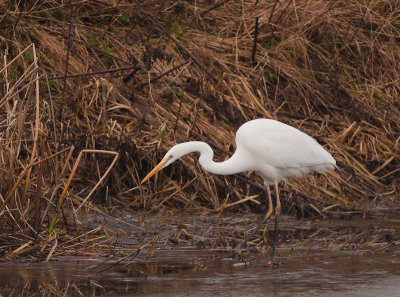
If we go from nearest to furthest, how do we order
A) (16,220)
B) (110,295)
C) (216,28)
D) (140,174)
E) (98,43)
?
(110,295)
(16,220)
(140,174)
(98,43)
(216,28)

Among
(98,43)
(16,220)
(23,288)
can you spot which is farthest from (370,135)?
(23,288)

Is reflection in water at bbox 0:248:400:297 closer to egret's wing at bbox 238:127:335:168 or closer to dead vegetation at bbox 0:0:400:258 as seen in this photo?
dead vegetation at bbox 0:0:400:258

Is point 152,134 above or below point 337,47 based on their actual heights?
below

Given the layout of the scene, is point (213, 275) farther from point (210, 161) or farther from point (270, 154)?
point (270, 154)

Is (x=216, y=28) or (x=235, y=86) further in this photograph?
(x=216, y=28)

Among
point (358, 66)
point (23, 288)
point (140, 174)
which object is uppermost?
point (358, 66)

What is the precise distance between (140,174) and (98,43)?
2319 mm

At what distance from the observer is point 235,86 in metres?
9.74

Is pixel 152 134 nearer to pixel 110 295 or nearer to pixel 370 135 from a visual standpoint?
pixel 370 135

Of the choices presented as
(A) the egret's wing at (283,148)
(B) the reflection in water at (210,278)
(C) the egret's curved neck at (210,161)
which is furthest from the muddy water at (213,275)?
(A) the egret's wing at (283,148)

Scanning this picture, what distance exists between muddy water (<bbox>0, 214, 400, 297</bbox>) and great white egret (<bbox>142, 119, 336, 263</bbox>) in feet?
3.18

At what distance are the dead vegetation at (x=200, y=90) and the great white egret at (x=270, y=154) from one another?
16.7 inches

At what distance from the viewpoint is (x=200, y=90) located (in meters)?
9.38

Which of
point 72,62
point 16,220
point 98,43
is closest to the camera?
point 16,220
